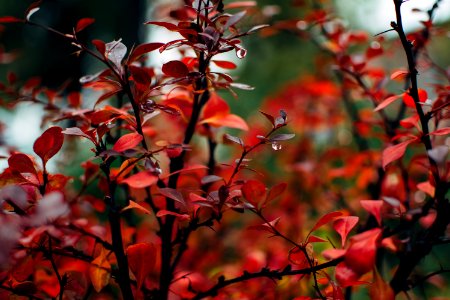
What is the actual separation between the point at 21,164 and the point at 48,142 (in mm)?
54

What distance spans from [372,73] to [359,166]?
44 cm

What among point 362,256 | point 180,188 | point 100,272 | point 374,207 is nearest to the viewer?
point 362,256

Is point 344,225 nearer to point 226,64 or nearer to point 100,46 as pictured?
point 226,64

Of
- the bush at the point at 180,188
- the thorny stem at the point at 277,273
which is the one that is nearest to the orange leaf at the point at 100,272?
the bush at the point at 180,188

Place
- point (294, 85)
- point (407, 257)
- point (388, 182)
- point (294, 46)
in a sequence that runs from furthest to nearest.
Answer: point (294, 46)
point (294, 85)
point (388, 182)
point (407, 257)

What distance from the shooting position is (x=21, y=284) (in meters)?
0.70

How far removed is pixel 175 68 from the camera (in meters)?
0.67

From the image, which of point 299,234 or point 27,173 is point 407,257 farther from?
point 299,234

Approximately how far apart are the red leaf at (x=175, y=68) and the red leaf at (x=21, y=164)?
0.26 meters

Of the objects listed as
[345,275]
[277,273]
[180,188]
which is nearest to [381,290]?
[345,275]

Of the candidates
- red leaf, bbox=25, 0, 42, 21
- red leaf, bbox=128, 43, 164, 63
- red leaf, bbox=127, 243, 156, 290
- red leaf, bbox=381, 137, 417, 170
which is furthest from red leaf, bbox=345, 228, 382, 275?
red leaf, bbox=25, 0, 42, 21

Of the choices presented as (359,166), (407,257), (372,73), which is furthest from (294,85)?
(407,257)

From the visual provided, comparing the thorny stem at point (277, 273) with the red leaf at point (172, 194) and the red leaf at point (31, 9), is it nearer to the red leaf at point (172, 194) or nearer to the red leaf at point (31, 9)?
the red leaf at point (172, 194)

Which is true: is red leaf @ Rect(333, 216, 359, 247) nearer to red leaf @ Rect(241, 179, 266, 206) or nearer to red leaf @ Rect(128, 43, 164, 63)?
red leaf @ Rect(241, 179, 266, 206)
